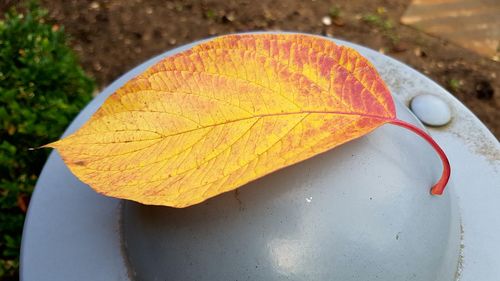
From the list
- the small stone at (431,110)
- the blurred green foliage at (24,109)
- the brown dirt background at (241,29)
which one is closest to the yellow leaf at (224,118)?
the small stone at (431,110)

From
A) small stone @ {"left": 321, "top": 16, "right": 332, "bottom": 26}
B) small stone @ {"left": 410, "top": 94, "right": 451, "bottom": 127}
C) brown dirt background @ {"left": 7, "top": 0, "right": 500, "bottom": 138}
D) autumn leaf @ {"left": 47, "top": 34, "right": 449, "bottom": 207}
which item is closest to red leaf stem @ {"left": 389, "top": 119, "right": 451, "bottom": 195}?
autumn leaf @ {"left": 47, "top": 34, "right": 449, "bottom": 207}

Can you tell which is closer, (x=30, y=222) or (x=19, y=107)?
(x=30, y=222)

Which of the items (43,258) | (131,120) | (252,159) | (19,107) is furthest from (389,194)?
(19,107)

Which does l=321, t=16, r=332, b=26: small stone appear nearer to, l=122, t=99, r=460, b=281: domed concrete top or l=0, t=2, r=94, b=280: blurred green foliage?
l=0, t=2, r=94, b=280: blurred green foliage

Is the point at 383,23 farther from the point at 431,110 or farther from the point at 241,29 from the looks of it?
the point at 431,110

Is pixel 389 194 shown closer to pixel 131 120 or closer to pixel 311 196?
pixel 311 196

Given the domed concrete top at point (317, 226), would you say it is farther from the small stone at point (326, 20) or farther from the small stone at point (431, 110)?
the small stone at point (326, 20)
